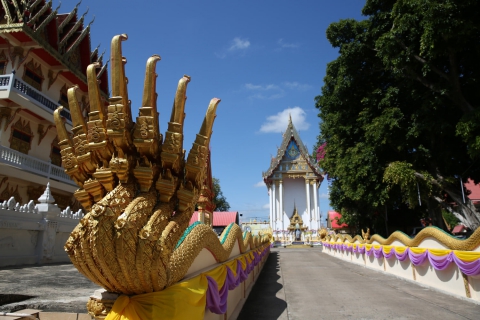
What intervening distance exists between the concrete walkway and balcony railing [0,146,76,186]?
10.6 m

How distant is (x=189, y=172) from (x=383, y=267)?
1011 cm

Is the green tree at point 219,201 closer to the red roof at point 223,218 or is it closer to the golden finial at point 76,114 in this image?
the red roof at point 223,218

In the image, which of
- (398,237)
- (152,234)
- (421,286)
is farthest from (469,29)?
(152,234)

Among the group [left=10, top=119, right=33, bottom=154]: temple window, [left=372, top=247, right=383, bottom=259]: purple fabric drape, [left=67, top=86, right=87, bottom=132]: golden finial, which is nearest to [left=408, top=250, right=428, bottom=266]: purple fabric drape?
[left=372, top=247, right=383, bottom=259]: purple fabric drape

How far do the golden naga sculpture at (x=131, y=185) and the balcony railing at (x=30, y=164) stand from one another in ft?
38.1

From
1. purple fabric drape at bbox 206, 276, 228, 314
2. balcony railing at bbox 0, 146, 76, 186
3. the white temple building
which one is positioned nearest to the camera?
purple fabric drape at bbox 206, 276, 228, 314

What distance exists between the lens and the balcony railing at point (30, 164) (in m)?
12.0

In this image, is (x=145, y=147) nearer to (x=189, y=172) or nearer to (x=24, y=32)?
(x=189, y=172)

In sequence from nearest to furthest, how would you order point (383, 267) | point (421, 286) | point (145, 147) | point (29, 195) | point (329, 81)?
1. point (145, 147)
2. point (421, 286)
3. point (383, 267)
4. point (29, 195)
5. point (329, 81)

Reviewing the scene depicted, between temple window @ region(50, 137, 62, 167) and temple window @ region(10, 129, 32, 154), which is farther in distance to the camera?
temple window @ region(50, 137, 62, 167)

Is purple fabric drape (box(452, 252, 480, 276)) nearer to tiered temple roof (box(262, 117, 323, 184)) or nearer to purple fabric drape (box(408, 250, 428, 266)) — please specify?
purple fabric drape (box(408, 250, 428, 266))

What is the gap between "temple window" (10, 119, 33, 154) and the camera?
43.8ft

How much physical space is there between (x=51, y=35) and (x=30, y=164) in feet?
20.9

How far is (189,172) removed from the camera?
9.31ft
